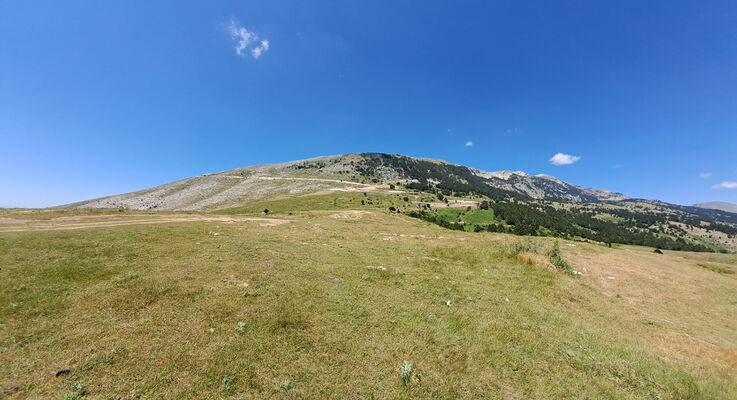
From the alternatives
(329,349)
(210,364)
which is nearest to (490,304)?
(329,349)

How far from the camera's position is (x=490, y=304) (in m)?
15.8

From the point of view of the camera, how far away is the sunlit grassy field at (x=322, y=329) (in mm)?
8227

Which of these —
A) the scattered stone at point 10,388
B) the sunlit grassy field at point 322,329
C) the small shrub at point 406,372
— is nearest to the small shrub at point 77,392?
the sunlit grassy field at point 322,329

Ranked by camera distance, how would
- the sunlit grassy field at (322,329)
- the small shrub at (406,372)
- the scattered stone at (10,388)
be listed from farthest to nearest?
the small shrub at (406,372) → the sunlit grassy field at (322,329) → the scattered stone at (10,388)

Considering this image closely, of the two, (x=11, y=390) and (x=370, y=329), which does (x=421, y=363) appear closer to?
(x=370, y=329)

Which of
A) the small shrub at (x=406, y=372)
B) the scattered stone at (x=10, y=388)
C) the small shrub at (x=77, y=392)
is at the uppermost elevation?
the scattered stone at (x=10, y=388)

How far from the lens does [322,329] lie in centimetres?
1151

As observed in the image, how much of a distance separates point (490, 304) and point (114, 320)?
65.6 feet

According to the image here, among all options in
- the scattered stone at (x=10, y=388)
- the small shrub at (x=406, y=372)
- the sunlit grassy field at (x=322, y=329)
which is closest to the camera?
the scattered stone at (x=10, y=388)

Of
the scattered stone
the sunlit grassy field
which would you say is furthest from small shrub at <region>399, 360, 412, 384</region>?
the scattered stone

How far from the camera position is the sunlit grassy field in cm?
823

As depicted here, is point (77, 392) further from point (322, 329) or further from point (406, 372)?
point (406, 372)

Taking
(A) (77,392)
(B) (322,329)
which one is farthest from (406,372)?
(A) (77,392)

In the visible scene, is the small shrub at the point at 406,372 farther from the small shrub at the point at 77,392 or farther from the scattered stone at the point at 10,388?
the scattered stone at the point at 10,388
